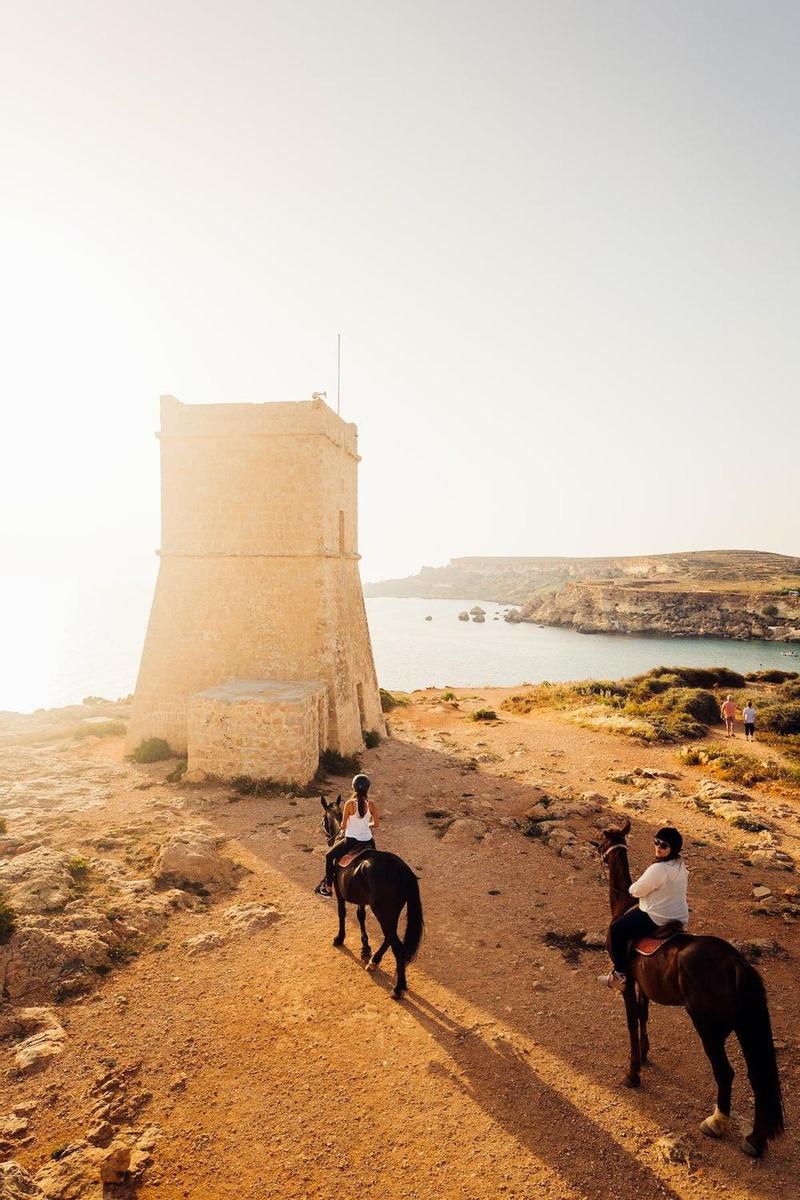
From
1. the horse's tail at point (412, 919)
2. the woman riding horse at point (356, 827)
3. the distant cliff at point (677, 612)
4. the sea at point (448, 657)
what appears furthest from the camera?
the distant cliff at point (677, 612)

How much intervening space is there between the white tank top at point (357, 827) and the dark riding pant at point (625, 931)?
3162 mm

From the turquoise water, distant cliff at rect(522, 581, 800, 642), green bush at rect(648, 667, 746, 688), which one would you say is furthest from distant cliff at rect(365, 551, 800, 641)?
green bush at rect(648, 667, 746, 688)

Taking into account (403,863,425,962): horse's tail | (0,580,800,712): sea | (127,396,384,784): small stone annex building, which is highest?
(127,396,384,784): small stone annex building

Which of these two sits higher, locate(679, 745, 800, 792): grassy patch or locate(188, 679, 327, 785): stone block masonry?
locate(188, 679, 327, 785): stone block masonry

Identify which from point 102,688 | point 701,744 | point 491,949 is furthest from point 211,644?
point 102,688

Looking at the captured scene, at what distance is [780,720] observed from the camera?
69.4ft

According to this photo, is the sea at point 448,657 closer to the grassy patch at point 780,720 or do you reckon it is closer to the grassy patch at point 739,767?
the grassy patch at point 780,720

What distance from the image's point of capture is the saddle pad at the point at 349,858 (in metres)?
7.29

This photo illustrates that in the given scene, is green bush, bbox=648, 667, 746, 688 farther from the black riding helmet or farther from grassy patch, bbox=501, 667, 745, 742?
the black riding helmet

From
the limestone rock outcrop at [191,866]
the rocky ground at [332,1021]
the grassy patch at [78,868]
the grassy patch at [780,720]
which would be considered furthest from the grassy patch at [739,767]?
the grassy patch at [78,868]

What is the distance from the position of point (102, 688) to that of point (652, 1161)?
2223 inches

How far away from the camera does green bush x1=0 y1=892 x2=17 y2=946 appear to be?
23.1 ft

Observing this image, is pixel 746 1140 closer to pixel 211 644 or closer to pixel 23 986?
pixel 23 986

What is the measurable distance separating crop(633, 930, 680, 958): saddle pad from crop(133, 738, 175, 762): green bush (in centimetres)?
1353
